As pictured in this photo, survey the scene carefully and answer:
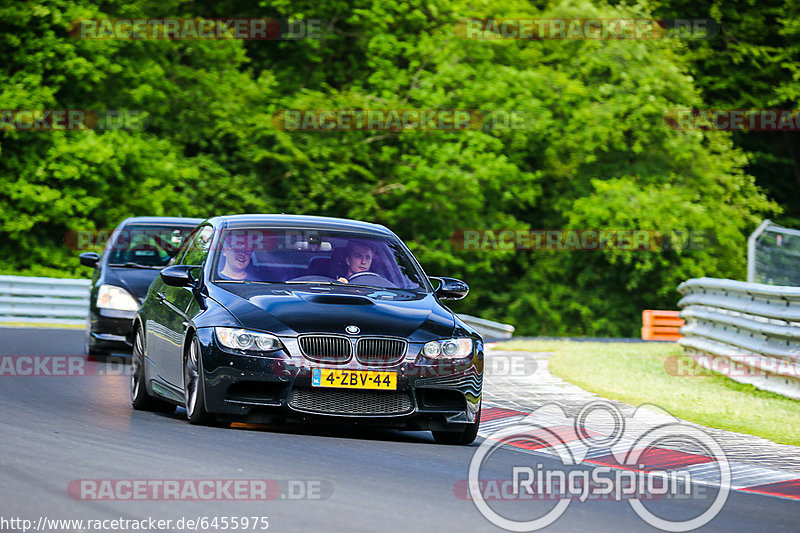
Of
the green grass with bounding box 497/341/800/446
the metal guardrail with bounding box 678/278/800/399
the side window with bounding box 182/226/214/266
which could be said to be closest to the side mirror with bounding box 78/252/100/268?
the side window with bounding box 182/226/214/266

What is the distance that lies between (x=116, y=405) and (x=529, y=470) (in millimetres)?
4198

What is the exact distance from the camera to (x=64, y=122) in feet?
113

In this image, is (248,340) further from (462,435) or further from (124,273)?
(124,273)

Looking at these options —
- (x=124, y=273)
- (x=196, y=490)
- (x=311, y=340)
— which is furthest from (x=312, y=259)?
(x=124, y=273)

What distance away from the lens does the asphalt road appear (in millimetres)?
6492

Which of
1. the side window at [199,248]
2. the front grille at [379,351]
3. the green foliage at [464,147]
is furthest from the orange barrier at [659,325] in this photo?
the front grille at [379,351]

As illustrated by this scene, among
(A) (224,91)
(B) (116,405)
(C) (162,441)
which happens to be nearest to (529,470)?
(C) (162,441)

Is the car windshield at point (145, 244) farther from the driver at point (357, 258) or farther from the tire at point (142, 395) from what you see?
the driver at point (357, 258)

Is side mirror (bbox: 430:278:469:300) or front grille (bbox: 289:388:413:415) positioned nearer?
front grille (bbox: 289:388:413:415)

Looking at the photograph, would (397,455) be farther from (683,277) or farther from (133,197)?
(683,277)

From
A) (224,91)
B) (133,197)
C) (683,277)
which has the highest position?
(224,91)

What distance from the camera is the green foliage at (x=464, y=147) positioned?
132 ft

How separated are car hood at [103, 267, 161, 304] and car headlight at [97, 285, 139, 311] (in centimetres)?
5

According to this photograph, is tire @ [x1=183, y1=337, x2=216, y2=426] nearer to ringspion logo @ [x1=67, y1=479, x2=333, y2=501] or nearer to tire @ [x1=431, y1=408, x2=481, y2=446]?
tire @ [x1=431, y1=408, x2=481, y2=446]
